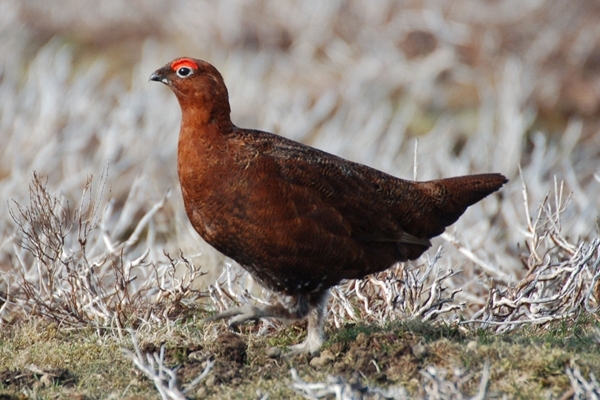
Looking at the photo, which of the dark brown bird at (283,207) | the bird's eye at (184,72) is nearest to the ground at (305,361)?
the dark brown bird at (283,207)

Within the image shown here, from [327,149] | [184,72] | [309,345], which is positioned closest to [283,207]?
[309,345]

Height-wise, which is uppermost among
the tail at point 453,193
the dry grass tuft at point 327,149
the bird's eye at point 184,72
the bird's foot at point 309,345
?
the bird's eye at point 184,72

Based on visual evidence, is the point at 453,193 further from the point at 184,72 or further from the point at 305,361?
the point at 184,72

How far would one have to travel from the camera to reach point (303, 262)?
14.6 ft

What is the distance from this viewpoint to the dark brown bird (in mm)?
4355

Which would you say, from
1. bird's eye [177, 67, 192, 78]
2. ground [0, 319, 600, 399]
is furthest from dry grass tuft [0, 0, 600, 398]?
bird's eye [177, 67, 192, 78]

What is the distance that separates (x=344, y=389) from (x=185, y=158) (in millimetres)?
1527

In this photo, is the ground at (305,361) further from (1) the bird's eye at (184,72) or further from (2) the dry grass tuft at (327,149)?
(1) the bird's eye at (184,72)

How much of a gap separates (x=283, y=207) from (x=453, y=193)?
120cm

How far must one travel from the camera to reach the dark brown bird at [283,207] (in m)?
4.36

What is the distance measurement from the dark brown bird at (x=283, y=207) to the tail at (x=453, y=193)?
0.48 feet

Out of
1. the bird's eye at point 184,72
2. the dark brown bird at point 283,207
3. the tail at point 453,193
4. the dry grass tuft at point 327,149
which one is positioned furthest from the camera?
the tail at point 453,193

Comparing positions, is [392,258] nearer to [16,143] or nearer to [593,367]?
[593,367]

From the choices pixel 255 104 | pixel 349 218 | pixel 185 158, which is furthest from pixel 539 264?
pixel 255 104
